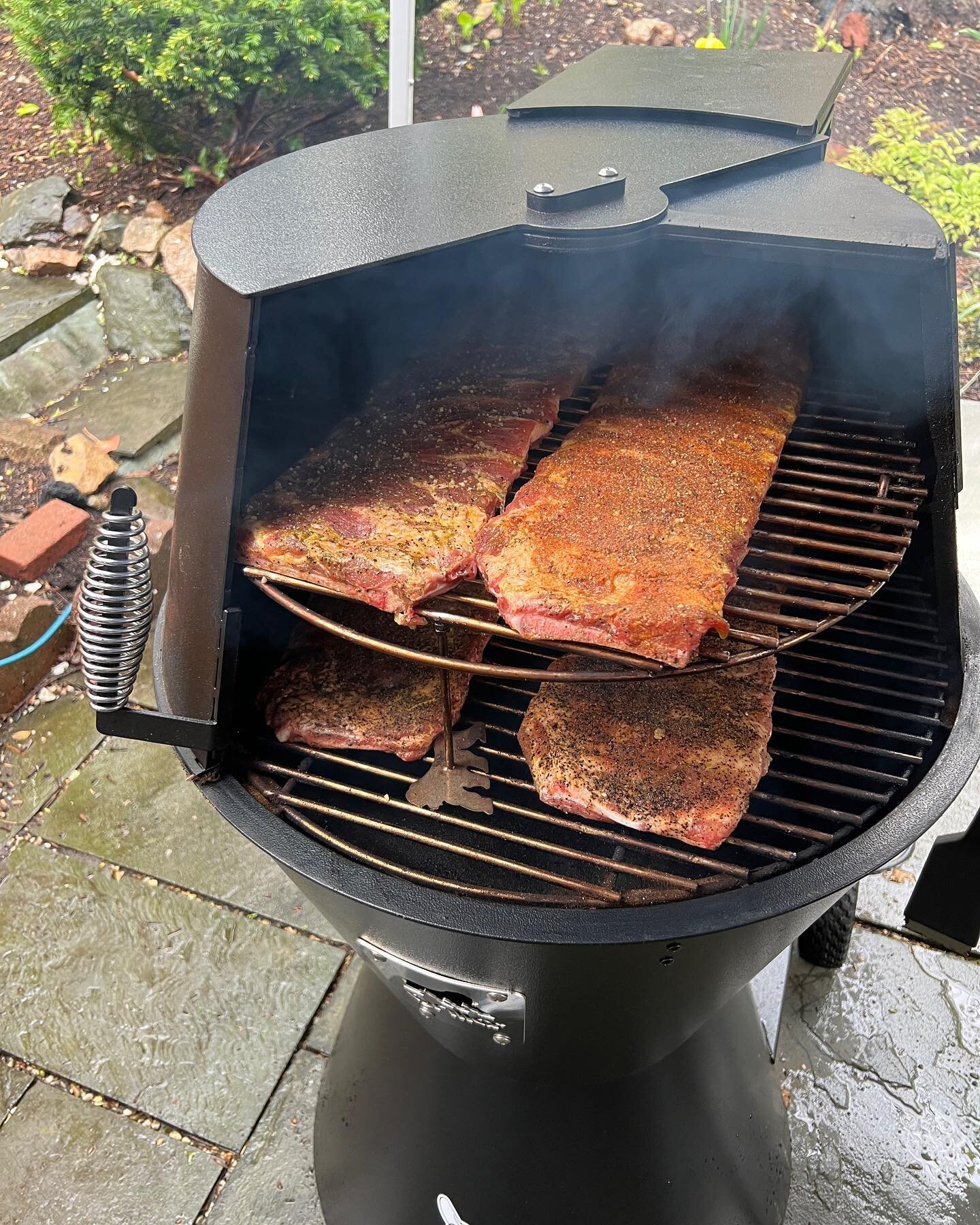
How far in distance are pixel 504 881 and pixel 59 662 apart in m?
2.91

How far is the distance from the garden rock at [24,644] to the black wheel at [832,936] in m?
3.08

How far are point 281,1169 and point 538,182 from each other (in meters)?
2.49

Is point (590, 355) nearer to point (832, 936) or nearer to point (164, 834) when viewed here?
point (832, 936)

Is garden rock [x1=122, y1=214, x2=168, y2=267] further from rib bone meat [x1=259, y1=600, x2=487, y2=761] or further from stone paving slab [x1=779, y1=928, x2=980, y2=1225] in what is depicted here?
stone paving slab [x1=779, y1=928, x2=980, y2=1225]

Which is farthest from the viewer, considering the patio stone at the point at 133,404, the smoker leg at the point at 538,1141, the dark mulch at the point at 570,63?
the dark mulch at the point at 570,63

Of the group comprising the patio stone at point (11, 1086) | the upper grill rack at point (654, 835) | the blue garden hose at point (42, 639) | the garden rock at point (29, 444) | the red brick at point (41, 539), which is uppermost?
the upper grill rack at point (654, 835)

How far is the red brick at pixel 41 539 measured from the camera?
3.96m

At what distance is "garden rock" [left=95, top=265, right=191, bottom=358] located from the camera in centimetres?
531

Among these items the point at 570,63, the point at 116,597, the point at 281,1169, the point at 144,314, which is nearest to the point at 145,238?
the point at 144,314

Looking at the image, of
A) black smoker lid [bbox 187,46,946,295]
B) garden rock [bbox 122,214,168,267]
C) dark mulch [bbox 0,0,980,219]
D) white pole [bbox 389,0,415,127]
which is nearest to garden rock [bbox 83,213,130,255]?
garden rock [bbox 122,214,168,267]

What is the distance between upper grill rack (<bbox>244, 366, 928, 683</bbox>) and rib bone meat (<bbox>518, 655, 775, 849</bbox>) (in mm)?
104

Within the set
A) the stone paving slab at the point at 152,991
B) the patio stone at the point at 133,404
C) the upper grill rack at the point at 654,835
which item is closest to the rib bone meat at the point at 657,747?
the upper grill rack at the point at 654,835

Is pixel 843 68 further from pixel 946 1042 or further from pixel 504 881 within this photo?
pixel 946 1042

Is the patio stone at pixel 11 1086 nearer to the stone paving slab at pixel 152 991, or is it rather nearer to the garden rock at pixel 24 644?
the stone paving slab at pixel 152 991
